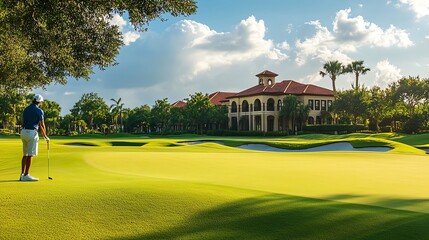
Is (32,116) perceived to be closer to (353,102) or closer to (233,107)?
(353,102)

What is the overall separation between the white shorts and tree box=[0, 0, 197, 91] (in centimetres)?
424

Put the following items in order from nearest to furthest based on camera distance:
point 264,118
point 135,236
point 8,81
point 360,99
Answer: point 135,236
point 8,81
point 360,99
point 264,118

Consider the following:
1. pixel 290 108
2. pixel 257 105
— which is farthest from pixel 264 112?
pixel 290 108

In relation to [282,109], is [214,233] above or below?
below

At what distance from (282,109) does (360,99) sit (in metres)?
15.6

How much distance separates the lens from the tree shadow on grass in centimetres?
740

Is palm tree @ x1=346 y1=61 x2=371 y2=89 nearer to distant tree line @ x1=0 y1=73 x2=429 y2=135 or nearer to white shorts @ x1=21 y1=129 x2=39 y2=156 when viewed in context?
distant tree line @ x1=0 y1=73 x2=429 y2=135

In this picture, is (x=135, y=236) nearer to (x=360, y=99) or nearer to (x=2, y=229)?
(x=2, y=229)

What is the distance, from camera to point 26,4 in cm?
1361

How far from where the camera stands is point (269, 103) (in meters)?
99.4

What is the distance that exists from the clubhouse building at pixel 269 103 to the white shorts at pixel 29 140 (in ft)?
286

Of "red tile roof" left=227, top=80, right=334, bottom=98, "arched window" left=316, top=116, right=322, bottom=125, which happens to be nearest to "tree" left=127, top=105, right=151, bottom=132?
"red tile roof" left=227, top=80, right=334, bottom=98

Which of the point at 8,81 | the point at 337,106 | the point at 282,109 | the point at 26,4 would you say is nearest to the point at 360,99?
the point at 337,106

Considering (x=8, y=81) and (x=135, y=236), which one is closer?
(x=135, y=236)
